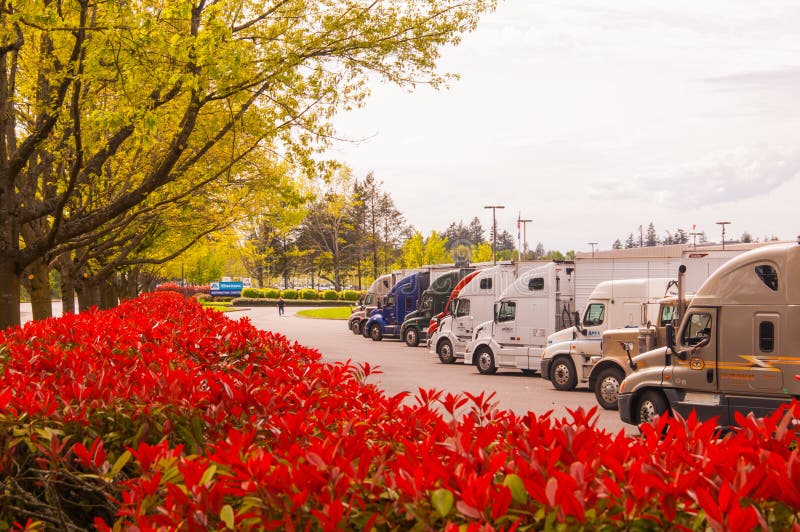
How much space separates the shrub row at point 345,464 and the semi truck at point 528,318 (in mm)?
17223

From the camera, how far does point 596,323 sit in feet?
→ 64.9

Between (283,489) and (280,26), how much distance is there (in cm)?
1051

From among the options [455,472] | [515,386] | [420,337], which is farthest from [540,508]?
[420,337]

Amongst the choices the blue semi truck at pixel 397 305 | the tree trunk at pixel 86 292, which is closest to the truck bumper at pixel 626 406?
the tree trunk at pixel 86 292

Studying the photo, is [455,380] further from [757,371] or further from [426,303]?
[426,303]

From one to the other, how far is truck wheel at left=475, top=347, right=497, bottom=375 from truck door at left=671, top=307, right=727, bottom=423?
11.0 meters

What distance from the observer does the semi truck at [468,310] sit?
25.4 m

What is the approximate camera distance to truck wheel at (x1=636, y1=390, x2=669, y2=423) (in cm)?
1272

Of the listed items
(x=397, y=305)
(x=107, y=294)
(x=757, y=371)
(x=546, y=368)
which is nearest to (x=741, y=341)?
(x=757, y=371)

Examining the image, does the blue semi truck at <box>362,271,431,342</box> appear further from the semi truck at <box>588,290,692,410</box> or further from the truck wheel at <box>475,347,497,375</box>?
the semi truck at <box>588,290,692,410</box>

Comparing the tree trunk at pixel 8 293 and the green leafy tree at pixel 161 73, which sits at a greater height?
the green leafy tree at pixel 161 73

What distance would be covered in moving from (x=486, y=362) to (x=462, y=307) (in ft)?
11.9

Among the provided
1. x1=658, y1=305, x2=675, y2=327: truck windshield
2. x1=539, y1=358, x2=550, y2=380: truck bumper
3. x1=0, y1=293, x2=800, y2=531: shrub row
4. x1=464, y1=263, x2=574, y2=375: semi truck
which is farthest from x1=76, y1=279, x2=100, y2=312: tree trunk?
x1=0, y1=293, x2=800, y2=531: shrub row

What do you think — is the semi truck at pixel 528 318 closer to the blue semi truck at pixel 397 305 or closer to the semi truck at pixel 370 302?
the blue semi truck at pixel 397 305
